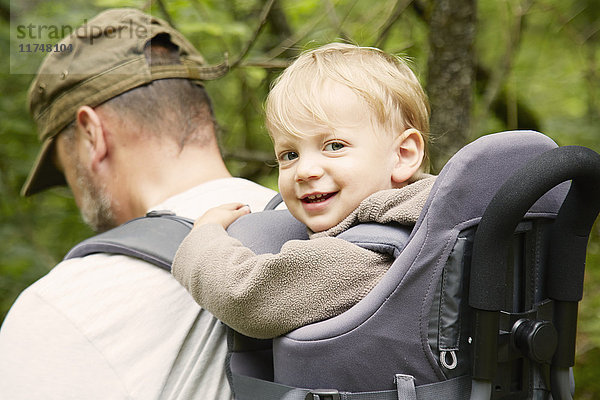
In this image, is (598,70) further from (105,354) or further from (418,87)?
(105,354)

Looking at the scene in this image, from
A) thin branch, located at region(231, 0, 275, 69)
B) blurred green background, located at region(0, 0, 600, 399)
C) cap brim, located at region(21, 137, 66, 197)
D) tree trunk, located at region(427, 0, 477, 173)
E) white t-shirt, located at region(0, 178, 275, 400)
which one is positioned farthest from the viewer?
blurred green background, located at region(0, 0, 600, 399)

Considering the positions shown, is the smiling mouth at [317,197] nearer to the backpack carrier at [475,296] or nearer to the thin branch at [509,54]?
the backpack carrier at [475,296]

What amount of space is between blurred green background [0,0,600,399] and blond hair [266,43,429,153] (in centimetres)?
140

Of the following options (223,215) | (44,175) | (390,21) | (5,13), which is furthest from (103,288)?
(5,13)

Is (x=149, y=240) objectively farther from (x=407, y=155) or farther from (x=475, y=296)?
(x=475, y=296)

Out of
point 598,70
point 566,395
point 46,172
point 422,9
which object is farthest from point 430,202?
point 598,70

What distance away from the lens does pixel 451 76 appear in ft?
9.67

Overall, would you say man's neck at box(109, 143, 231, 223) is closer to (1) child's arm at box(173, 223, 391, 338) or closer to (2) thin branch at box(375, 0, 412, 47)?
(1) child's arm at box(173, 223, 391, 338)

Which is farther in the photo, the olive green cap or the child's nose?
the olive green cap

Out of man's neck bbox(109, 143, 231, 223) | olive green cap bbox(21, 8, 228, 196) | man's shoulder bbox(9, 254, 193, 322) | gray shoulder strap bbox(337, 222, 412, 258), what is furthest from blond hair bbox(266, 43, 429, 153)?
olive green cap bbox(21, 8, 228, 196)

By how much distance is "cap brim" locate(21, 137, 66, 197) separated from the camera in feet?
8.43

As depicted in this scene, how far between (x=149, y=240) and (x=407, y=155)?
699 millimetres

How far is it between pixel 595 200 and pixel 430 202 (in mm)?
324

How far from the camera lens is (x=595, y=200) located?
1.28 meters
